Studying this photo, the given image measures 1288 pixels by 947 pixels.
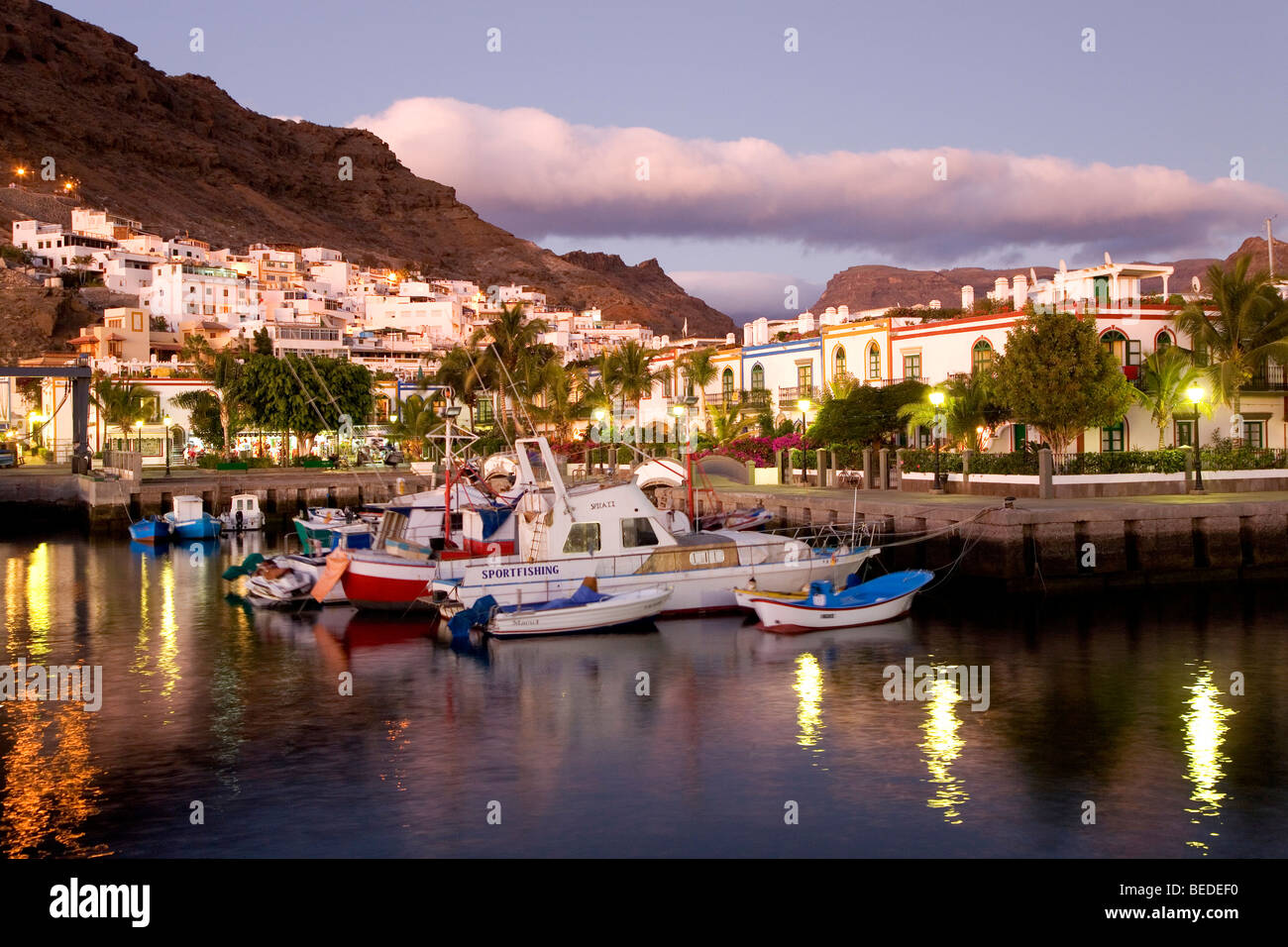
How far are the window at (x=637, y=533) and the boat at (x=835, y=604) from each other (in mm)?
3047

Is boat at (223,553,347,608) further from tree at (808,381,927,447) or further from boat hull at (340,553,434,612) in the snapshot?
tree at (808,381,927,447)

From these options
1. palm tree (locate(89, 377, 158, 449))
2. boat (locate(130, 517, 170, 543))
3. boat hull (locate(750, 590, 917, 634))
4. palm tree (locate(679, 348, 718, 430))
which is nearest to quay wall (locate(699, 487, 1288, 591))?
boat hull (locate(750, 590, 917, 634))

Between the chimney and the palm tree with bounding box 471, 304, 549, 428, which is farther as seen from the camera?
the palm tree with bounding box 471, 304, 549, 428

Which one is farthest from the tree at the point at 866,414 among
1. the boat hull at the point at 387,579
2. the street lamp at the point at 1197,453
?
the boat hull at the point at 387,579

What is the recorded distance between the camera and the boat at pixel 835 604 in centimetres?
3241

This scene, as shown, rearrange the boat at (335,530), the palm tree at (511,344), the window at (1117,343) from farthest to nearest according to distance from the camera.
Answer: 1. the palm tree at (511,344)
2. the window at (1117,343)
3. the boat at (335,530)

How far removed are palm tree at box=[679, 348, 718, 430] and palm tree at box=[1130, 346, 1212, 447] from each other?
106ft

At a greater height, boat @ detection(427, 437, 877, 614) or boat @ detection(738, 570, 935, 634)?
boat @ detection(427, 437, 877, 614)

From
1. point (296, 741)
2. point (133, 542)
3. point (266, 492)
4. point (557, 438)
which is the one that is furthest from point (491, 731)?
point (557, 438)

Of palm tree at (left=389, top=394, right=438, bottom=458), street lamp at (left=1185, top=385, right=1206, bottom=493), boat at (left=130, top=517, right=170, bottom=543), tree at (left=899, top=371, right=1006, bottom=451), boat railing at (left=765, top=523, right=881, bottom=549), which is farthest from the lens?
palm tree at (left=389, top=394, right=438, bottom=458)

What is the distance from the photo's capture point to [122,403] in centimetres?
10344

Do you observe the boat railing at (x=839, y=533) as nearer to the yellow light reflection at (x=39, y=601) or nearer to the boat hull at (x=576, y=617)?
the boat hull at (x=576, y=617)

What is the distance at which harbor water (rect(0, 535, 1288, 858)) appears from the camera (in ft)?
57.8
